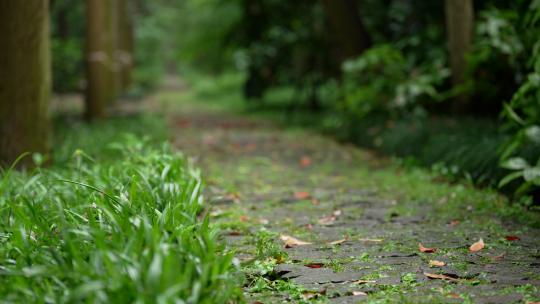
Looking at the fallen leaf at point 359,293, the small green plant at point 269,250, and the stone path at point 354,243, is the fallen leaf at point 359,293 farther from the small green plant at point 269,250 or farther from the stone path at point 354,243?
the small green plant at point 269,250

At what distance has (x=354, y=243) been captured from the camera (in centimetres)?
376

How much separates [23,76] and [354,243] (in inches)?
139

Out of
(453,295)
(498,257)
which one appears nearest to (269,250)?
(453,295)

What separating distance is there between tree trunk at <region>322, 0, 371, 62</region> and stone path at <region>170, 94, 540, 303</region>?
4.23m

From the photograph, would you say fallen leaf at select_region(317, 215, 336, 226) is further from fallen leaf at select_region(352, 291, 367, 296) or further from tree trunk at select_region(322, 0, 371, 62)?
tree trunk at select_region(322, 0, 371, 62)

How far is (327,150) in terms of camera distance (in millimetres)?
8984

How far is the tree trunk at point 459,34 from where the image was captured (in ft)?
24.9

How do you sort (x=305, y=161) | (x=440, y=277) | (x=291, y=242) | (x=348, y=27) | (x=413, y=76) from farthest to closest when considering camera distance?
1. (x=348, y=27)
2. (x=413, y=76)
3. (x=305, y=161)
4. (x=291, y=242)
5. (x=440, y=277)

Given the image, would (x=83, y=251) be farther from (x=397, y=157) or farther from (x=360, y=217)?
(x=397, y=157)

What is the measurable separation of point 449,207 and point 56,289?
10.6 ft

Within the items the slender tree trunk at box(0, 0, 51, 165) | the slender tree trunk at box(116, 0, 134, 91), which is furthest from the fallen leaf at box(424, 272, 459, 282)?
the slender tree trunk at box(116, 0, 134, 91)

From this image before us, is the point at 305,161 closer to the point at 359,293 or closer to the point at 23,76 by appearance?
the point at 23,76

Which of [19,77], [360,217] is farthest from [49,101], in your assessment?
[360,217]

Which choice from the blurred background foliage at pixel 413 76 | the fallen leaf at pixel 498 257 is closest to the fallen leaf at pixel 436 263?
the fallen leaf at pixel 498 257
